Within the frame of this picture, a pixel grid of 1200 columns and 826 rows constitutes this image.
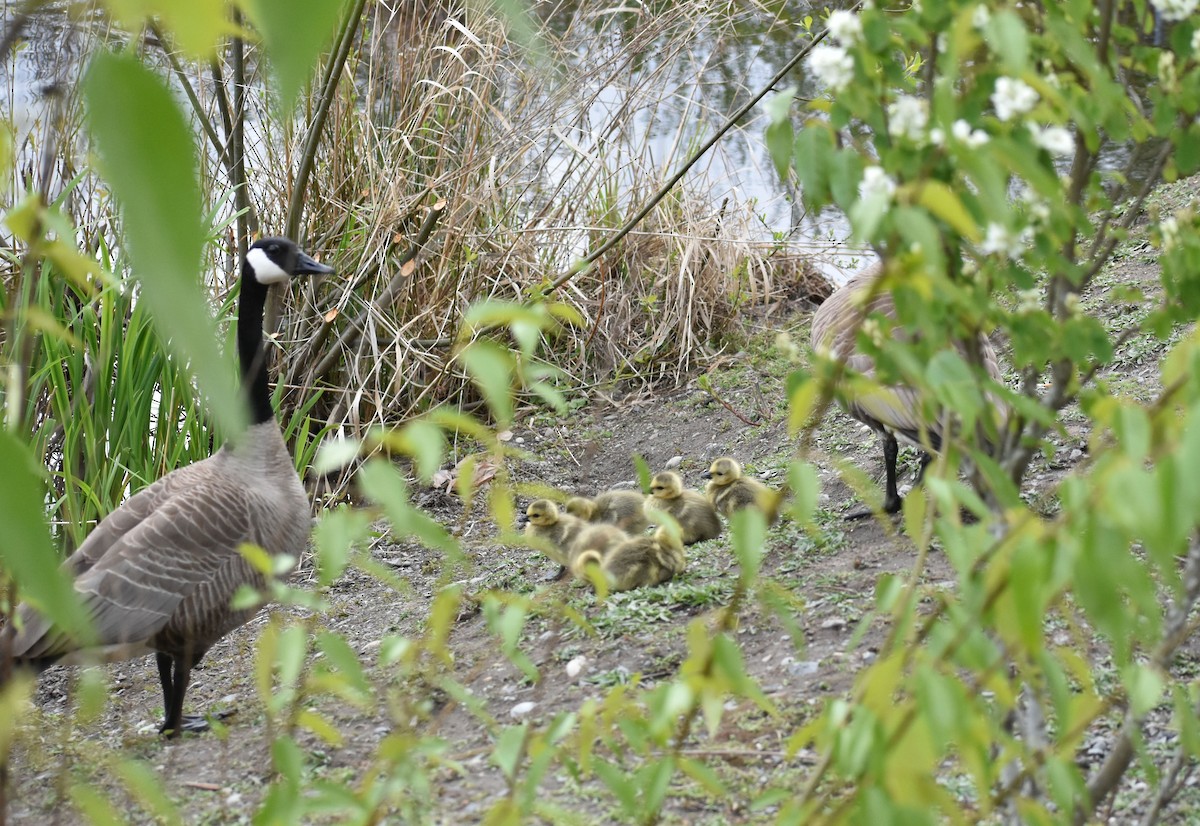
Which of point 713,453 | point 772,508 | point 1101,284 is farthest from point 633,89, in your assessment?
point 772,508

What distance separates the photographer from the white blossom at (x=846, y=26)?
1359mm

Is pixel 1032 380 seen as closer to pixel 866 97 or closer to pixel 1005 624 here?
pixel 866 97

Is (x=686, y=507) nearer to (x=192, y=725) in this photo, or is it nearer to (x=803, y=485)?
(x=192, y=725)

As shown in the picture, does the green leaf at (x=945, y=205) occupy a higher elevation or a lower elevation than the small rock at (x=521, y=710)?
higher

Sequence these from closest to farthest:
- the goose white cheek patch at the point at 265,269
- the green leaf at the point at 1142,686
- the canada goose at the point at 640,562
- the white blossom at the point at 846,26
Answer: the green leaf at the point at 1142,686
the white blossom at the point at 846,26
the canada goose at the point at 640,562
the goose white cheek patch at the point at 265,269

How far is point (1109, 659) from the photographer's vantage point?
2.95 meters

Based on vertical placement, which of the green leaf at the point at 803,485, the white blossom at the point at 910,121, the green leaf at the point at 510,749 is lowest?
the green leaf at the point at 510,749

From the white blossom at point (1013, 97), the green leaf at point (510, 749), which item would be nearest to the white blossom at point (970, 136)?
the white blossom at point (1013, 97)

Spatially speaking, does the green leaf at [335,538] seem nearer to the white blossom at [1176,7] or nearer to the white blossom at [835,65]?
the white blossom at [835,65]

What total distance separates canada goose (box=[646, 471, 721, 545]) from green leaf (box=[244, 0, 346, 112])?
12.9 ft

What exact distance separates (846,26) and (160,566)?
2.82 metres

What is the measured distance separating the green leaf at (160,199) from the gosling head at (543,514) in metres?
3.92

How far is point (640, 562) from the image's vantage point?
3895mm

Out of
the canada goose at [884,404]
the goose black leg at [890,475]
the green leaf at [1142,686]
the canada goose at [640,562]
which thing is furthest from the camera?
the goose black leg at [890,475]
